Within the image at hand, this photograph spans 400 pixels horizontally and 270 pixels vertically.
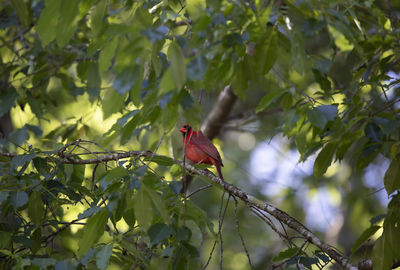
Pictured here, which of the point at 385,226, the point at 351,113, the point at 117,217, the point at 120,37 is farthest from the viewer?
Answer: the point at 351,113

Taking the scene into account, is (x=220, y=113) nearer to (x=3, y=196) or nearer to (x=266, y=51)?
(x=266, y=51)

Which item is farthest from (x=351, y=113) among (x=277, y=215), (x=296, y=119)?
(x=277, y=215)

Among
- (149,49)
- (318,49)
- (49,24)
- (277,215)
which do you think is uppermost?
(49,24)

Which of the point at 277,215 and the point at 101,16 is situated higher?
the point at 101,16

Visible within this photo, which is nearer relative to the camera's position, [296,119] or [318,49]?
[296,119]

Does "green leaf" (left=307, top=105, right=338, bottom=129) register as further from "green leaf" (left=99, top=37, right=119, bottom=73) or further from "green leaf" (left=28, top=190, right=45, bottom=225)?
"green leaf" (left=28, top=190, right=45, bottom=225)

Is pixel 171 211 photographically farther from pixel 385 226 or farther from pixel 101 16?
pixel 385 226

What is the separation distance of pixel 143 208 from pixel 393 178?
171cm

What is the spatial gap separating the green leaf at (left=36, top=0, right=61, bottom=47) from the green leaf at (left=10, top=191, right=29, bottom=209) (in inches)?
30.7

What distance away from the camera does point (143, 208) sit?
6.38ft

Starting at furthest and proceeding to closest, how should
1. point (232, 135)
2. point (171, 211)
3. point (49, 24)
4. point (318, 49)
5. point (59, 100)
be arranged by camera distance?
point (232, 135) < point (318, 49) < point (59, 100) < point (171, 211) < point (49, 24)

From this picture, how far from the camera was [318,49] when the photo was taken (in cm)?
707

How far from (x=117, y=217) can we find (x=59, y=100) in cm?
372

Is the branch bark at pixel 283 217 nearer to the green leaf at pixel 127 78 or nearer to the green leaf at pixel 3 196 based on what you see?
the green leaf at pixel 3 196
